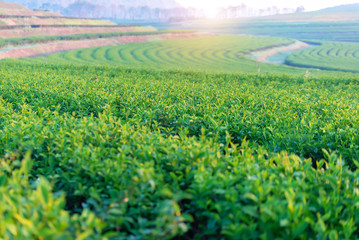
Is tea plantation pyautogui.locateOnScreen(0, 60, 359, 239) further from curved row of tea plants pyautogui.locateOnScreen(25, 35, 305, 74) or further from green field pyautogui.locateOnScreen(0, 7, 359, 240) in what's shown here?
curved row of tea plants pyautogui.locateOnScreen(25, 35, 305, 74)

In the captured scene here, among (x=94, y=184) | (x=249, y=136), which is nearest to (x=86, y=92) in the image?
(x=249, y=136)

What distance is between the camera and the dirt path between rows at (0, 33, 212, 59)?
49300 mm

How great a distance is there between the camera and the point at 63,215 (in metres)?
1.95

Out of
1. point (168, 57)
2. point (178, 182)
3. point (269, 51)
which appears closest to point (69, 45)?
point (168, 57)

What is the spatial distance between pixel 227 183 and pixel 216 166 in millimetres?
374

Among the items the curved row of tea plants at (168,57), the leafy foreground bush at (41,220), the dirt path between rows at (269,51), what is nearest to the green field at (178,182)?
the leafy foreground bush at (41,220)

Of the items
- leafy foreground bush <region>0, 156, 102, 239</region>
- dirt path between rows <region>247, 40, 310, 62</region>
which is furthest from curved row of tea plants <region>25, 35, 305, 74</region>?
leafy foreground bush <region>0, 156, 102, 239</region>

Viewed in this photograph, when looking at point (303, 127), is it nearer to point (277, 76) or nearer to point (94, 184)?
point (94, 184)

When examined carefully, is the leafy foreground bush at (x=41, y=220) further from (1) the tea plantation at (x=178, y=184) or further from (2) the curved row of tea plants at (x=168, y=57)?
(2) the curved row of tea plants at (x=168, y=57)

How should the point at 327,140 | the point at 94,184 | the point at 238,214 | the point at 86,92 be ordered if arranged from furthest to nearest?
the point at 86,92 < the point at 327,140 < the point at 94,184 < the point at 238,214

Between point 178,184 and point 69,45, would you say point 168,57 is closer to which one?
point 69,45

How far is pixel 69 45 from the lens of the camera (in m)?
64.6

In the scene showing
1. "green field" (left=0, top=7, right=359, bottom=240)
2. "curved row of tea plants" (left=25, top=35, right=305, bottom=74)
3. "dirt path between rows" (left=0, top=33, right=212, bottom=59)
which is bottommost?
"green field" (left=0, top=7, right=359, bottom=240)

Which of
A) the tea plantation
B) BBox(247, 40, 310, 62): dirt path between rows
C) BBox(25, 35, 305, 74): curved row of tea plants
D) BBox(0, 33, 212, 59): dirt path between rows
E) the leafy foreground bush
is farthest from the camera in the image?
BBox(247, 40, 310, 62): dirt path between rows
